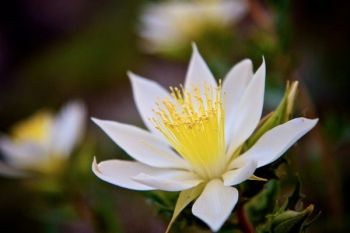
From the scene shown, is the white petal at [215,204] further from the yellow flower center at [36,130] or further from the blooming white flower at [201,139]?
the yellow flower center at [36,130]

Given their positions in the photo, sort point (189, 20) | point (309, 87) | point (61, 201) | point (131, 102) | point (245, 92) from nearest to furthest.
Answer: point (245, 92)
point (61, 201)
point (189, 20)
point (309, 87)
point (131, 102)

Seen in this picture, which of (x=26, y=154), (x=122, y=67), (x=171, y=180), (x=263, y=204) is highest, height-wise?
(x=171, y=180)

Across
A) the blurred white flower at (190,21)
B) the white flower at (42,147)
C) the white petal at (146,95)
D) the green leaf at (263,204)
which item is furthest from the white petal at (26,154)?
the green leaf at (263,204)

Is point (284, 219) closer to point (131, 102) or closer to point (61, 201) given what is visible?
point (61, 201)

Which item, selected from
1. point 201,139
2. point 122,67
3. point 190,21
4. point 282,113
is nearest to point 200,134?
point 201,139

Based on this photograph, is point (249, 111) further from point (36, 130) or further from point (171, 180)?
point (36, 130)

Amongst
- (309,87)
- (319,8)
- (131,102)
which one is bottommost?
(131,102)

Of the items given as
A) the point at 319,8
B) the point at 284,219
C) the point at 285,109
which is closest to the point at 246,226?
the point at 284,219
